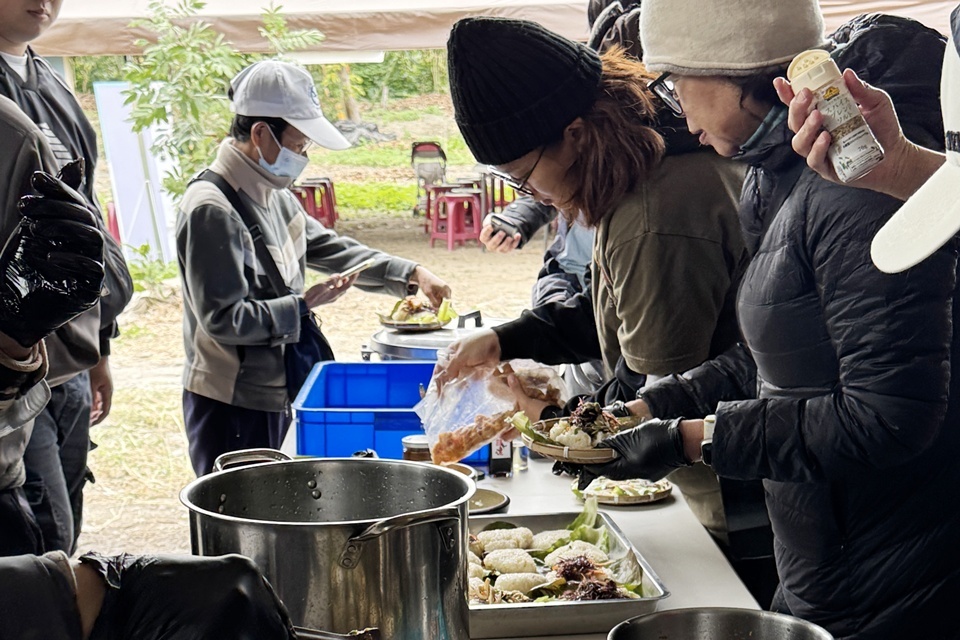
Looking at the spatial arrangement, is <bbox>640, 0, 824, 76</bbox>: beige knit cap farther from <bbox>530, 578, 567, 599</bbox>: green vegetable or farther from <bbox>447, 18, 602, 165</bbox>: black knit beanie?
<bbox>530, 578, 567, 599</bbox>: green vegetable

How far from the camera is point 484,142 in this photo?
219 cm

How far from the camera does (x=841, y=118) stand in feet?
4.56

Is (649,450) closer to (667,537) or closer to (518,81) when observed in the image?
(667,537)

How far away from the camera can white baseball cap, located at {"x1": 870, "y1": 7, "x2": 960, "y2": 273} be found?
905 millimetres

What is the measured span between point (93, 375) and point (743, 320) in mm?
2332

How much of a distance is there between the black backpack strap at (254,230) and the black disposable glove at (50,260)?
181 centimetres

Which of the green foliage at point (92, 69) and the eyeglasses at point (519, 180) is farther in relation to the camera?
the green foliage at point (92, 69)

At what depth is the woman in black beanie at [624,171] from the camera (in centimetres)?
213

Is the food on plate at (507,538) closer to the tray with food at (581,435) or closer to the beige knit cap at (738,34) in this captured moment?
the tray with food at (581,435)

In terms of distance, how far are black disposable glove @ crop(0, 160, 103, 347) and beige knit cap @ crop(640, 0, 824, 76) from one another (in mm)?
990

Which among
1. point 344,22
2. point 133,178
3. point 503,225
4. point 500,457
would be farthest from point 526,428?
point 133,178

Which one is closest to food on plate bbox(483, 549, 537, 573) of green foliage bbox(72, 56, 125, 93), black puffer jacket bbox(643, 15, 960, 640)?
black puffer jacket bbox(643, 15, 960, 640)

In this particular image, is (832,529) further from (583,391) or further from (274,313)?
(274,313)

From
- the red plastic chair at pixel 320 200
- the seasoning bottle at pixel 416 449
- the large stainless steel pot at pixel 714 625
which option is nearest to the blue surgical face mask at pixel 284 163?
the seasoning bottle at pixel 416 449
